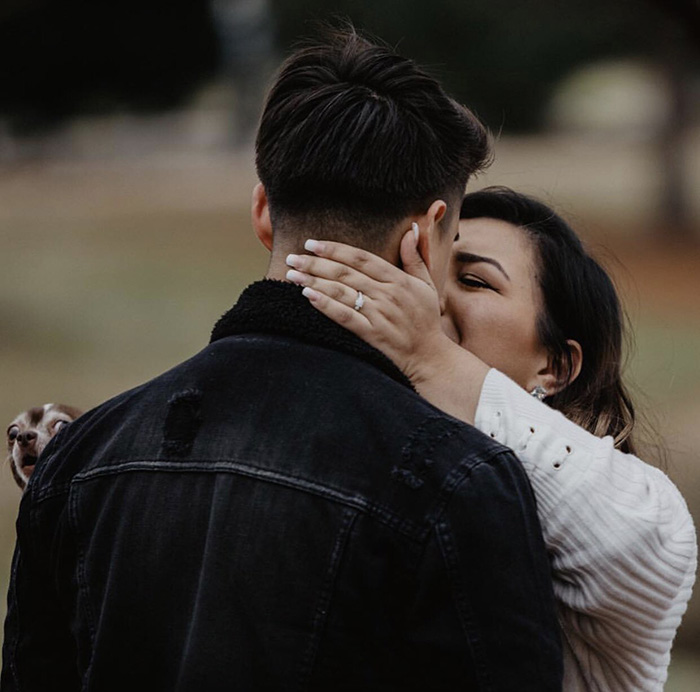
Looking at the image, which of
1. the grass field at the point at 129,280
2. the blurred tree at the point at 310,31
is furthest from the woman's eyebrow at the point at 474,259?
the blurred tree at the point at 310,31

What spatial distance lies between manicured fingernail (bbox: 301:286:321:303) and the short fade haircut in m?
0.09

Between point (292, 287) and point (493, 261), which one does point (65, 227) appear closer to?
point (493, 261)

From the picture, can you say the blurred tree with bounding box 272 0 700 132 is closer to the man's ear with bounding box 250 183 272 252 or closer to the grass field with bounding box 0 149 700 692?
the grass field with bounding box 0 149 700 692

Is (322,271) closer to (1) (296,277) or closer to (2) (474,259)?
(1) (296,277)

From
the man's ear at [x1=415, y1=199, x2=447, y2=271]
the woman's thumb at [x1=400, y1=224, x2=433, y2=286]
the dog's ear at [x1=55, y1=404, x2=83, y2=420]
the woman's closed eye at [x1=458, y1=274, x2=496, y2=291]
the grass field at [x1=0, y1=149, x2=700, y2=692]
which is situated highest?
the grass field at [x1=0, y1=149, x2=700, y2=692]

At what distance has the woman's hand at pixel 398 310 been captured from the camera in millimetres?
1400

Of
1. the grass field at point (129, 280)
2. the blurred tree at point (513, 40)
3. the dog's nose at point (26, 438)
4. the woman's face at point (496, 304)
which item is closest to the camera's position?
the dog's nose at point (26, 438)

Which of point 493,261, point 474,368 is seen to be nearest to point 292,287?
point 474,368

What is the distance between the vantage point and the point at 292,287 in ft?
4.62

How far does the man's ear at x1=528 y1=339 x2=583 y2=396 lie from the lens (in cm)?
212

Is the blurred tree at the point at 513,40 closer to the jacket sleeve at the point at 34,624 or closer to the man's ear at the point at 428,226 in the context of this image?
the man's ear at the point at 428,226

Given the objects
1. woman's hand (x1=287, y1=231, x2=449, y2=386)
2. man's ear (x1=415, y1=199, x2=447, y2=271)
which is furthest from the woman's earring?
man's ear (x1=415, y1=199, x2=447, y2=271)

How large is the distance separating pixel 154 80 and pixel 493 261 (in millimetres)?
5325

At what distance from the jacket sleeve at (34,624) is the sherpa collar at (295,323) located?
38 centimetres
